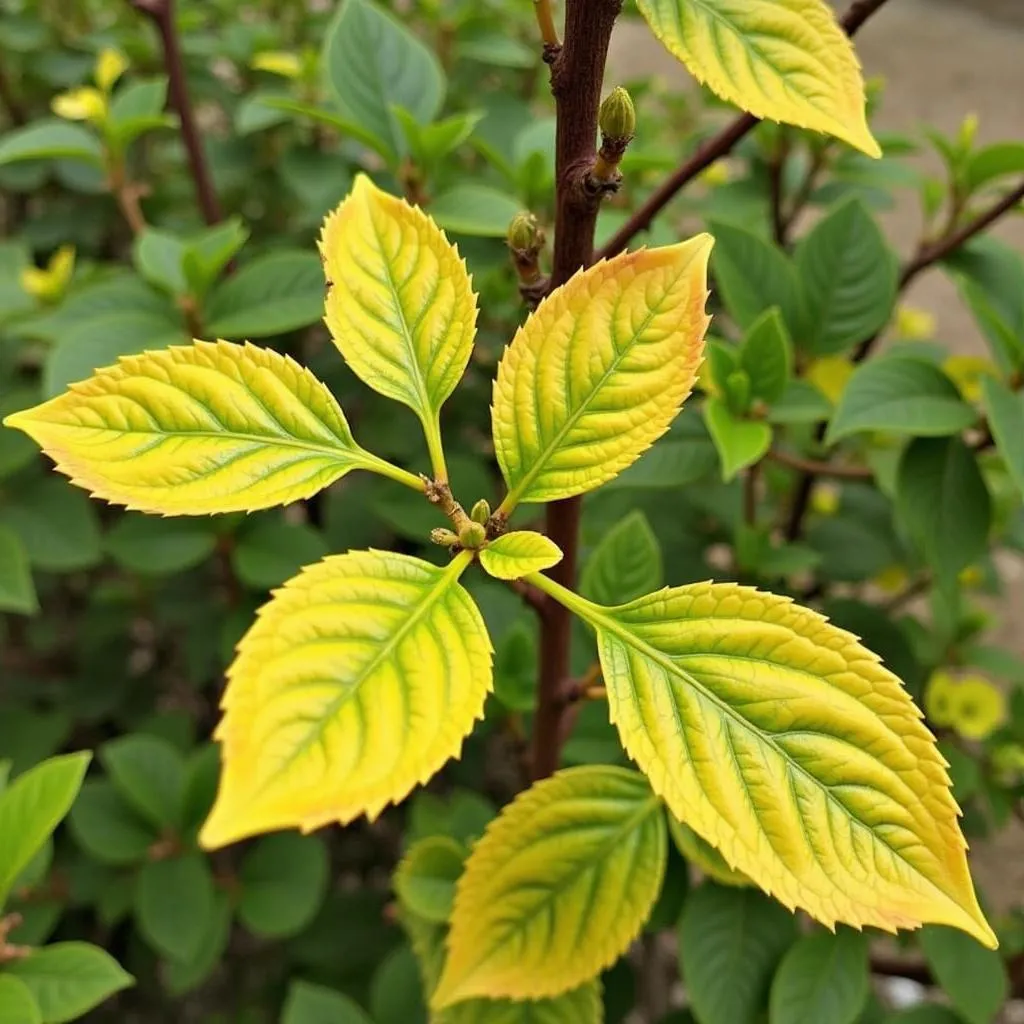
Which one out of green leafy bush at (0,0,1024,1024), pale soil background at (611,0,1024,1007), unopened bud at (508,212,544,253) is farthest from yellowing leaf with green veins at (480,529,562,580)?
pale soil background at (611,0,1024,1007)

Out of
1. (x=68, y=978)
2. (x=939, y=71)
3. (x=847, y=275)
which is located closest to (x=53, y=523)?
(x=68, y=978)

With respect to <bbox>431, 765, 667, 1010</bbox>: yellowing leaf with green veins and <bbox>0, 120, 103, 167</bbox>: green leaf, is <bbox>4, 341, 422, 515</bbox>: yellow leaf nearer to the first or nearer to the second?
<bbox>431, 765, 667, 1010</bbox>: yellowing leaf with green veins

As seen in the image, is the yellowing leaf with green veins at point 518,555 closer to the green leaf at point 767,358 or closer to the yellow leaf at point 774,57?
the yellow leaf at point 774,57

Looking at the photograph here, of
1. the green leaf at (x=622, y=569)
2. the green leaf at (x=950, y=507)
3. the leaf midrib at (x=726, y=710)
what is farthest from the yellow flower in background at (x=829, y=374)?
the leaf midrib at (x=726, y=710)

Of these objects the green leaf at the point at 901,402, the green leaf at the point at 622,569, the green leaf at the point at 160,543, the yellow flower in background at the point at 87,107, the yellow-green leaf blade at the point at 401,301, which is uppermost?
the yellow-green leaf blade at the point at 401,301

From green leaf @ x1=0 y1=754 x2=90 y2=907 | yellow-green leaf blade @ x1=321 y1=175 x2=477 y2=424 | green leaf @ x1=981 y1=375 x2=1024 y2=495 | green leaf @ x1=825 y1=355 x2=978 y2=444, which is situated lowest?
green leaf @ x1=0 y1=754 x2=90 y2=907

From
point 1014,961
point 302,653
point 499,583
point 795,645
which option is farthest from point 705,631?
point 1014,961
